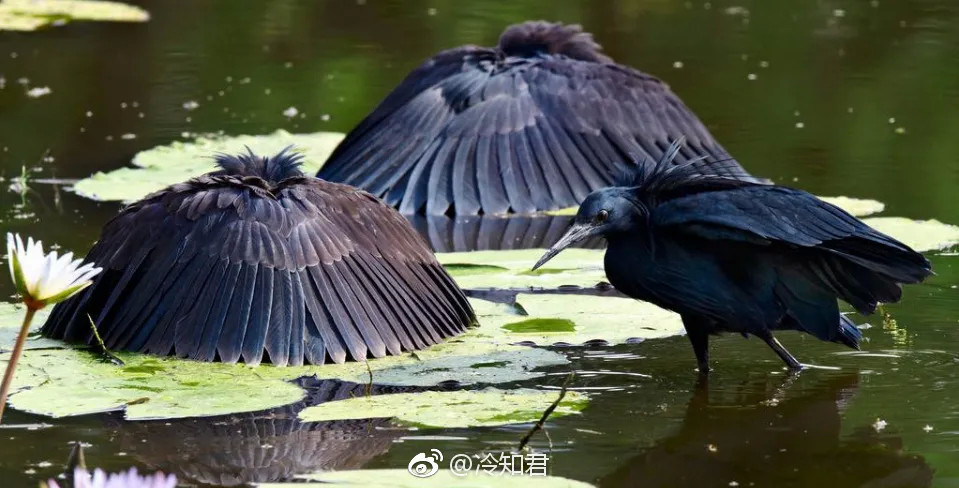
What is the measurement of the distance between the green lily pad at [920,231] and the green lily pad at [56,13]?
9657 millimetres

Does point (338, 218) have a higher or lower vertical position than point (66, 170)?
higher

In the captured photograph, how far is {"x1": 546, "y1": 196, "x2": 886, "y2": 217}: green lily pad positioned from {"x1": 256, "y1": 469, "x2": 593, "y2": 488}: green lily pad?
4075mm

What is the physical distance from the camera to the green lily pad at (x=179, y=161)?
835 centimetres

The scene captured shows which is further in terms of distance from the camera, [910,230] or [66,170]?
[66,170]

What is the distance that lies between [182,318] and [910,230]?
137 inches

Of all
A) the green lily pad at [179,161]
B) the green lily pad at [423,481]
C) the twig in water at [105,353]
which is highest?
the green lily pad at [423,481]

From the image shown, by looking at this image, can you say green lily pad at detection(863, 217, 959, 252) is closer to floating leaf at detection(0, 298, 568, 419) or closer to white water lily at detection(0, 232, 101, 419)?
floating leaf at detection(0, 298, 568, 419)

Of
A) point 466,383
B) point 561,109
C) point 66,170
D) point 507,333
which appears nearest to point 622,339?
point 507,333

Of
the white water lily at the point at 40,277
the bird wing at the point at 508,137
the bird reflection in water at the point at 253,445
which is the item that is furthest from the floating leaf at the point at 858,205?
the white water lily at the point at 40,277

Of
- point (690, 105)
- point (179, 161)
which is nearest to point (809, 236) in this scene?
point (179, 161)

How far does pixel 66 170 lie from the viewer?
362 inches

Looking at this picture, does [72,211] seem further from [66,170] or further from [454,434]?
[454,434]

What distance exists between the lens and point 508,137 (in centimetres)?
819

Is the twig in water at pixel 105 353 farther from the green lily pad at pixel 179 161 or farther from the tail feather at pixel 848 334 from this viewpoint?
the green lily pad at pixel 179 161
